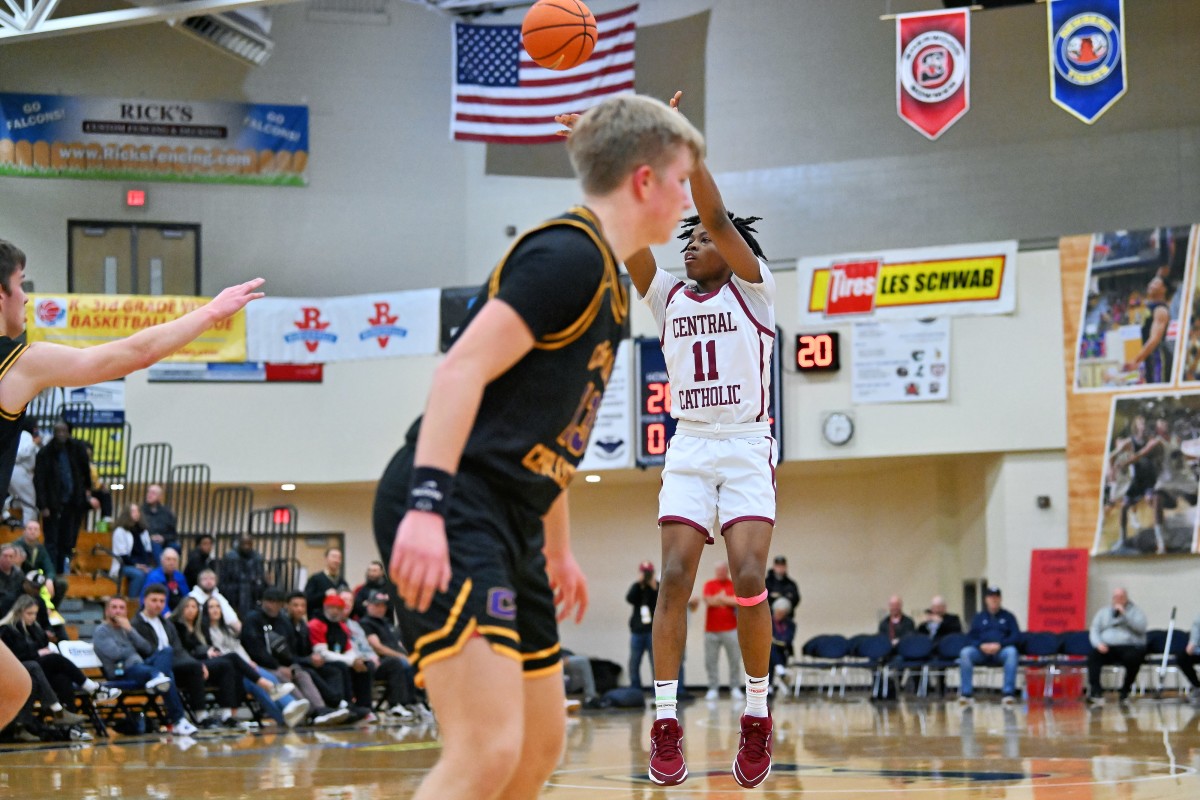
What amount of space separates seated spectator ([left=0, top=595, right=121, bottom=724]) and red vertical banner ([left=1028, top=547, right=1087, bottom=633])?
12652 millimetres

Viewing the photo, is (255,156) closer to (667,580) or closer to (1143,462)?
(1143,462)

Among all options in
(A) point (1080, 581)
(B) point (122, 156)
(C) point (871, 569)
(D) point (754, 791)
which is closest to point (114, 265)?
(B) point (122, 156)

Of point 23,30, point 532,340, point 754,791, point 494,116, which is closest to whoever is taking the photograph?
point 532,340

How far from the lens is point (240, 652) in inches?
602

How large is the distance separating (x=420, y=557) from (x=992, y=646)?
16955mm

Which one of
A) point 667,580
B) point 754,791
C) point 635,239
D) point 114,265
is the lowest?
point 754,791

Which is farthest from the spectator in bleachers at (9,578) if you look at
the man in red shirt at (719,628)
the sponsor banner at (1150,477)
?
the sponsor banner at (1150,477)

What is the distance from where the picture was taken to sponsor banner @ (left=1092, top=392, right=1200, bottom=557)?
1941 centimetres

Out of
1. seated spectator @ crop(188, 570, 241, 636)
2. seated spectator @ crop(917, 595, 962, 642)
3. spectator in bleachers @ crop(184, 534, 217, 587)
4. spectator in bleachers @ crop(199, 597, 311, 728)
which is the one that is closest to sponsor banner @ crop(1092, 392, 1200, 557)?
seated spectator @ crop(917, 595, 962, 642)

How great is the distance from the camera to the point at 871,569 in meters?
23.6

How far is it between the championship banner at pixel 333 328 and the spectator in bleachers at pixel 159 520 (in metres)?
4.58

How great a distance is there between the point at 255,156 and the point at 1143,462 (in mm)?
15236

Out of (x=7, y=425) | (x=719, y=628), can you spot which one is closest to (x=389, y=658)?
(x=719, y=628)

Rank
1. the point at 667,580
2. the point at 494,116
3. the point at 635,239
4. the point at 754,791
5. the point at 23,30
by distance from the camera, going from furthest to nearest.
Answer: the point at 494,116, the point at 23,30, the point at 754,791, the point at 667,580, the point at 635,239
